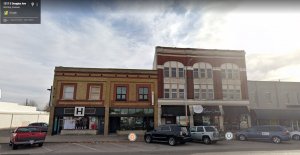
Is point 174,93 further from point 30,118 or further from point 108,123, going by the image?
point 30,118

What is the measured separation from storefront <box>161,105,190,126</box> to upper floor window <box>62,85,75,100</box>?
12063 mm

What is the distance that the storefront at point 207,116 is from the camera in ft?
86.2

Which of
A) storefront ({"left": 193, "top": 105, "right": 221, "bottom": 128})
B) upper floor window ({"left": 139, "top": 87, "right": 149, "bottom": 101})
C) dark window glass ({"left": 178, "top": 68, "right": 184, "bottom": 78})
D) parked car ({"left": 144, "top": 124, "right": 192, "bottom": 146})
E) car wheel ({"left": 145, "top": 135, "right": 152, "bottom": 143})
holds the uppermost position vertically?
dark window glass ({"left": 178, "top": 68, "right": 184, "bottom": 78})

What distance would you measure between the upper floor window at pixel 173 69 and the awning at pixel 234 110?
25.3ft

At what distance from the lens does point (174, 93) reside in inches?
1077

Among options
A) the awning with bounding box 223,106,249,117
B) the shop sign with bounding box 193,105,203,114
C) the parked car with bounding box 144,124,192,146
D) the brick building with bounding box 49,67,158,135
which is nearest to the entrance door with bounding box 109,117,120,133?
the brick building with bounding box 49,67,158,135

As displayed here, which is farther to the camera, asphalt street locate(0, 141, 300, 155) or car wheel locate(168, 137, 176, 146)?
car wheel locate(168, 137, 176, 146)

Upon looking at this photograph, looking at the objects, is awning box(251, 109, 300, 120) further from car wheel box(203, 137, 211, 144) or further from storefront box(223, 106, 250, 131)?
car wheel box(203, 137, 211, 144)

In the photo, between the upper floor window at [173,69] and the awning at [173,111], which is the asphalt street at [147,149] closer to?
the awning at [173,111]

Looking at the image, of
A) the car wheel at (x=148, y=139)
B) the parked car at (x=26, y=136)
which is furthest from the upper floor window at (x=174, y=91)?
the parked car at (x=26, y=136)

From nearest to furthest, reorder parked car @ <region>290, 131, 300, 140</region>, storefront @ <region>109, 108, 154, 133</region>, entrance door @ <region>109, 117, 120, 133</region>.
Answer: parked car @ <region>290, 131, 300, 140</region> < storefront @ <region>109, 108, 154, 133</region> < entrance door @ <region>109, 117, 120, 133</region>

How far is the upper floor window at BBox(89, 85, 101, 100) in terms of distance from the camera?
25.6 m

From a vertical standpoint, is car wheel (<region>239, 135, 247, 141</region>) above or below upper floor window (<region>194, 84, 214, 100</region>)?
below

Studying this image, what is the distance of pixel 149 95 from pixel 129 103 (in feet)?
9.59
